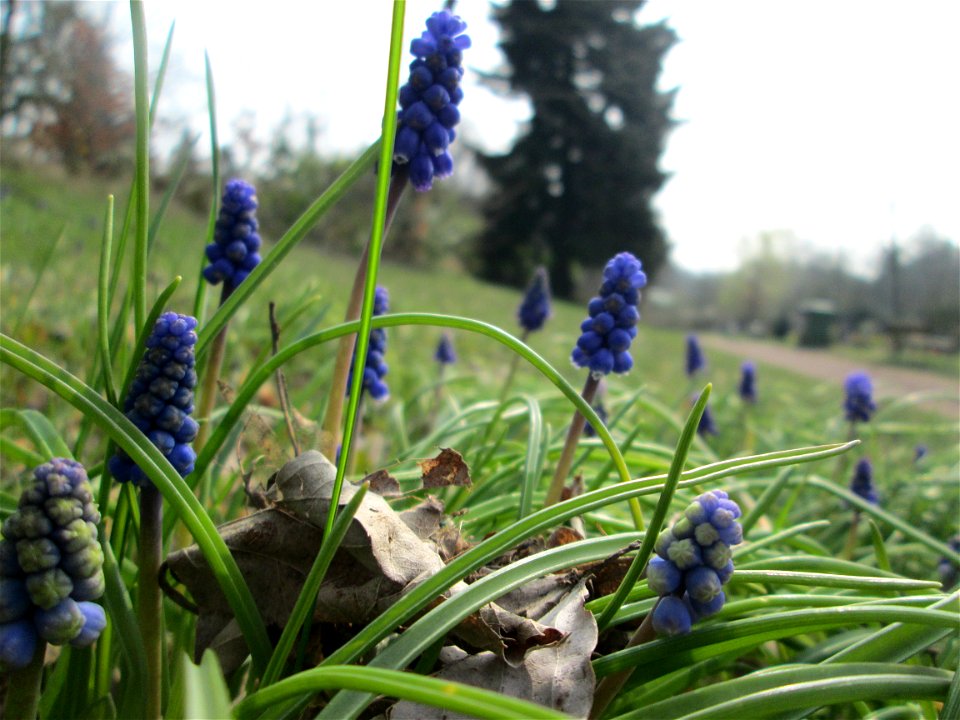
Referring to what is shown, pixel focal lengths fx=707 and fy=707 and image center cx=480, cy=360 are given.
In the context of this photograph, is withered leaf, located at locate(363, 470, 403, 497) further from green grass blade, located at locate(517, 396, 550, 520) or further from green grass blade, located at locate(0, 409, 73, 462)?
green grass blade, located at locate(0, 409, 73, 462)

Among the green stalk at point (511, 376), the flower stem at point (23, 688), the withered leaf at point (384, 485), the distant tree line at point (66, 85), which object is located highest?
the distant tree line at point (66, 85)

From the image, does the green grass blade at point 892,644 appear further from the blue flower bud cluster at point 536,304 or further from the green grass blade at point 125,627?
the blue flower bud cluster at point 536,304

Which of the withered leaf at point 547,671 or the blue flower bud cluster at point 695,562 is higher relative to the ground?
the blue flower bud cluster at point 695,562

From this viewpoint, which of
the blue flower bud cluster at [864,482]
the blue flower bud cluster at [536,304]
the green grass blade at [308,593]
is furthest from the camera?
the blue flower bud cluster at [536,304]

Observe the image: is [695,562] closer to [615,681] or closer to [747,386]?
[615,681]

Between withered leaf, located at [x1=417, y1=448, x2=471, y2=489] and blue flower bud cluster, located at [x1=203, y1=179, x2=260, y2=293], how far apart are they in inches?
23.7

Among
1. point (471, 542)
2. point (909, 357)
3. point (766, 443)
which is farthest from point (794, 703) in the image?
point (909, 357)

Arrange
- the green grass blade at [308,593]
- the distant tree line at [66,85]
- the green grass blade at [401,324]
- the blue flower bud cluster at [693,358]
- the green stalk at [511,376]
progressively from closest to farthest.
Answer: the green grass blade at [308,593] → the green grass blade at [401,324] → the green stalk at [511,376] → the blue flower bud cluster at [693,358] → the distant tree line at [66,85]

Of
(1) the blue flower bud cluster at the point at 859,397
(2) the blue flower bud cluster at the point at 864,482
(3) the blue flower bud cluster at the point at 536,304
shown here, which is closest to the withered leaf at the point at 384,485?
(3) the blue flower bud cluster at the point at 536,304

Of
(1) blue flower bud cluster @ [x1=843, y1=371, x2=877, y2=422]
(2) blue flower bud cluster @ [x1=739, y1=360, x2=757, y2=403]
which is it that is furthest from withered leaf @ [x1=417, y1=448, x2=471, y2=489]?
(2) blue flower bud cluster @ [x1=739, y1=360, x2=757, y2=403]

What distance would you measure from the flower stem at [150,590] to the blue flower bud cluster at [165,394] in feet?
0.20

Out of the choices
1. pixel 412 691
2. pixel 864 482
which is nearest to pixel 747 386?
pixel 864 482

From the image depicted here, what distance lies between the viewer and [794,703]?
3.04 feet

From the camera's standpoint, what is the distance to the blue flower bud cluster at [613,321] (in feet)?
4.78
